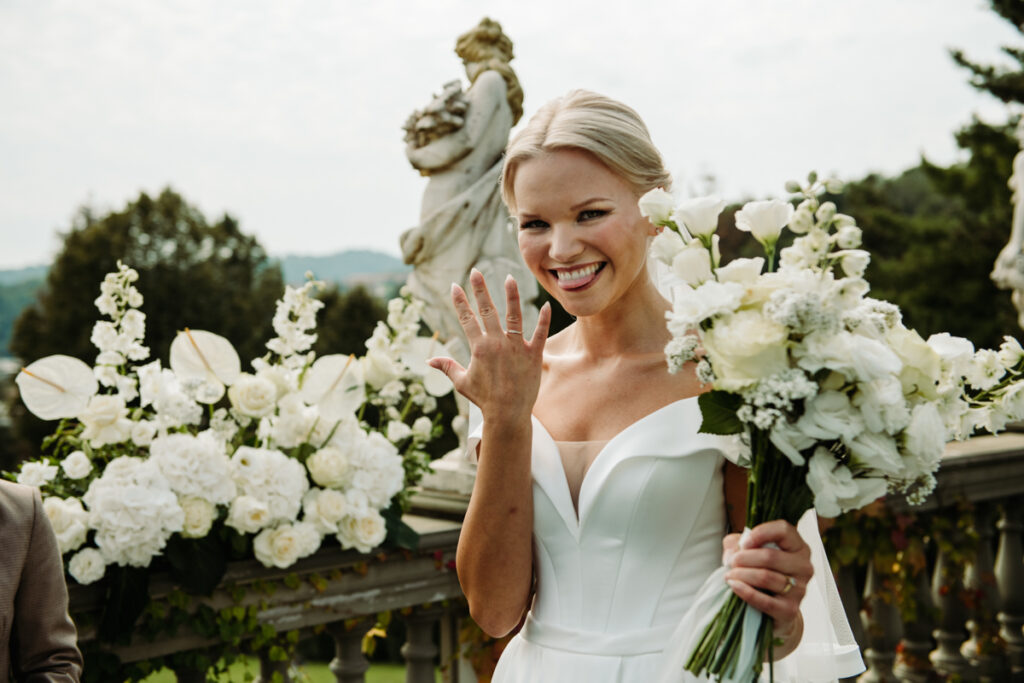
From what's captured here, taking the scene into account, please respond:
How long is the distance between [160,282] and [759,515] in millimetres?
33636

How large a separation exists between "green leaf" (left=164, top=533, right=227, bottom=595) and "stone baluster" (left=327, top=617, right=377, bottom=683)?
605 mm

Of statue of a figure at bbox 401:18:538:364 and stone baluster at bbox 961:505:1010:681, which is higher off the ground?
statue of a figure at bbox 401:18:538:364

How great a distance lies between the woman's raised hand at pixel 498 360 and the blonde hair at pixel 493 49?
3.06 metres

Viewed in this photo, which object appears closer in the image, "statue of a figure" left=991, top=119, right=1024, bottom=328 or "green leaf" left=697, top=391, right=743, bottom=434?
"green leaf" left=697, top=391, right=743, bottom=434

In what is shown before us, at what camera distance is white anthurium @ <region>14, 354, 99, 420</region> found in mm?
2834

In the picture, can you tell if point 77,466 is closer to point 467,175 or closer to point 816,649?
point 816,649

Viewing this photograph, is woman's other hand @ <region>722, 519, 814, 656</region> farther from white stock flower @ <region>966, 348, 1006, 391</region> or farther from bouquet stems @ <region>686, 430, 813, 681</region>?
white stock flower @ <region>966, 348, 1006, 391</region>

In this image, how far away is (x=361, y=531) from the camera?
10.1ft

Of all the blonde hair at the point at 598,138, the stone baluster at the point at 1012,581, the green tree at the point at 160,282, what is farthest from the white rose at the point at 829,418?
the green tree at the point at 160,282

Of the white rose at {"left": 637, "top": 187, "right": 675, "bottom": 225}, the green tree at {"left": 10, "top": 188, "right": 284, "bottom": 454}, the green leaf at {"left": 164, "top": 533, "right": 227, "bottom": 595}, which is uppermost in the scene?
the green tree at {"left": 10, "top": 188, "right": 284, "bottom": 454}

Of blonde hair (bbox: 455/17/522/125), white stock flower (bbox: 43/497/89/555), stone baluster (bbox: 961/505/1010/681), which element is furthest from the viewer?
blonde hair (bbox: 455/17/522/125)

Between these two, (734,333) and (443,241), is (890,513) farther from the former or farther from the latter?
(734,333)

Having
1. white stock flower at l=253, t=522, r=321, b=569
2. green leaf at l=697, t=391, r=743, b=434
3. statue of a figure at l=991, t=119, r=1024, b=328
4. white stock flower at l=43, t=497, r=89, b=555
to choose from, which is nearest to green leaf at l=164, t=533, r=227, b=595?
white stock flower at l=253, t=522, r=321, b=569

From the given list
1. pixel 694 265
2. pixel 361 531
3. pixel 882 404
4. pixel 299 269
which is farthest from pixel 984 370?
pixel 299 269
